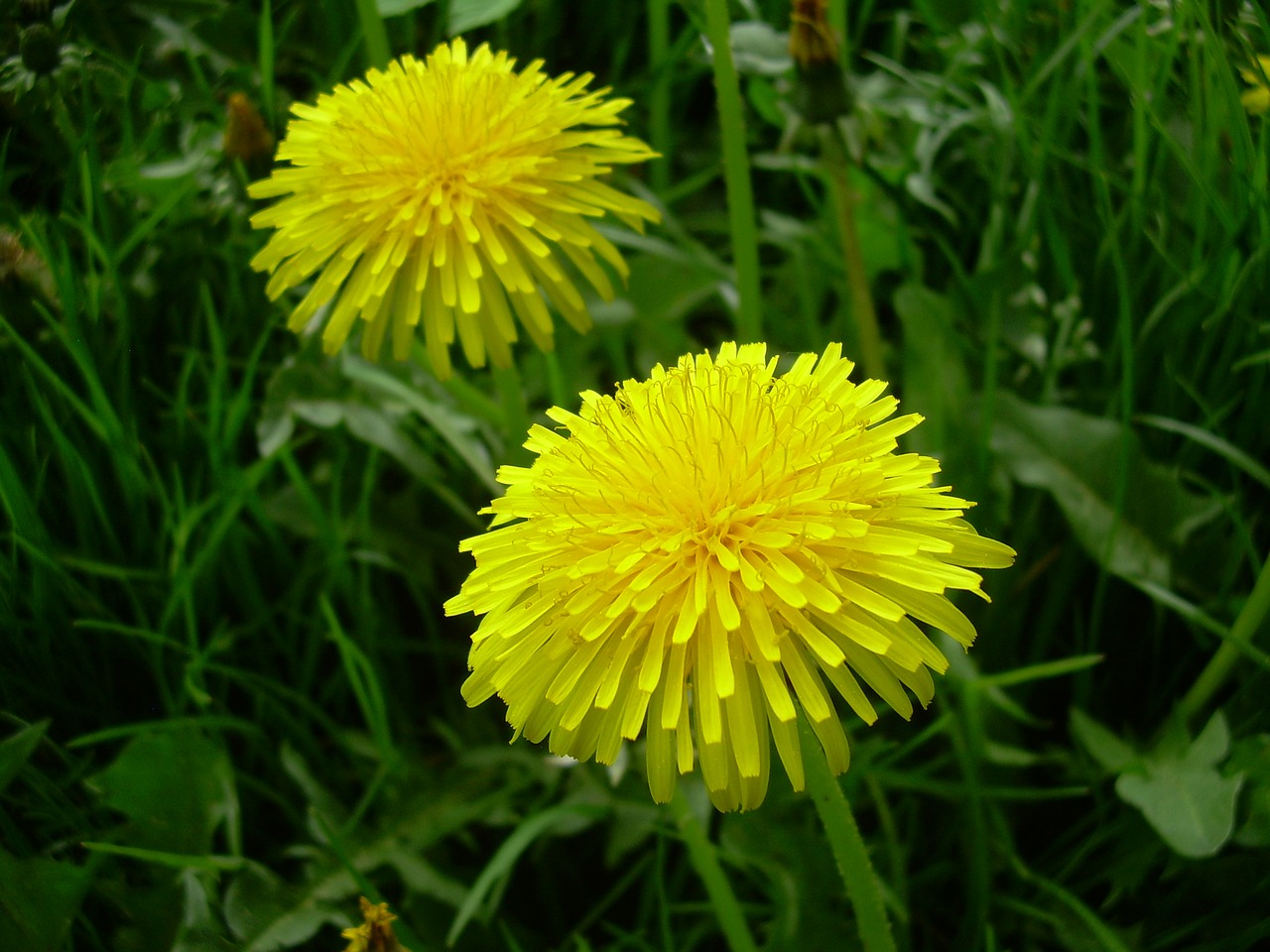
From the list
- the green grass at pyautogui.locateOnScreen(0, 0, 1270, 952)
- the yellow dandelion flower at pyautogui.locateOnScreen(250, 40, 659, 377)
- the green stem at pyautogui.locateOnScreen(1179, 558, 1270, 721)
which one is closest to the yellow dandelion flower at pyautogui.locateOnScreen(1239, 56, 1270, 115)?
the green grass at pyautogui.locateOnScreen(0, 0, 1270, 952)

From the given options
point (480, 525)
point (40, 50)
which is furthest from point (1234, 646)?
point (40, 50)

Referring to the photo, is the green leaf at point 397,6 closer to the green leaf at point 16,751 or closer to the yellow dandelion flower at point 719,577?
the yellow dandelion flower at point 719,577

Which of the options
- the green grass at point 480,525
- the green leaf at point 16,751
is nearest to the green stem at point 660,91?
the green grass at point 480,525

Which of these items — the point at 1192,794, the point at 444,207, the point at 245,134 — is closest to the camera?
the point at 1192,794

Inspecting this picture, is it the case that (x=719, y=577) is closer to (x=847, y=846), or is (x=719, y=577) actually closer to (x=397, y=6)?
(x=847, y=846)

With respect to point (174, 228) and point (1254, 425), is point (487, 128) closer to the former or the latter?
point (174, 228)

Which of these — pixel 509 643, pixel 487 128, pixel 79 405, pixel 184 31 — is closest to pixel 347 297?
pixel 487 128
